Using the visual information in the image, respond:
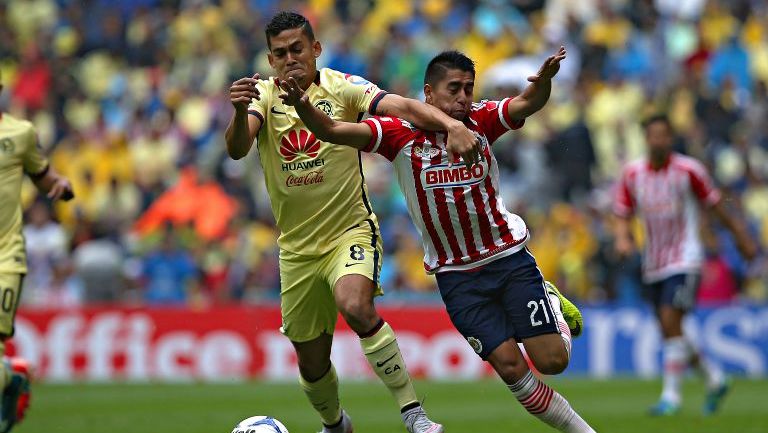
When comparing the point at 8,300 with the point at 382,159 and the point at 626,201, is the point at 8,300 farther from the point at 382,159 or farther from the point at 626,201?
the point at 382,159

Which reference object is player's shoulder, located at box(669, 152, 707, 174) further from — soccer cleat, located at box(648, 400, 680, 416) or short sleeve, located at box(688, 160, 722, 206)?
soccer cleat, located at box(648, 400, 680, 416)

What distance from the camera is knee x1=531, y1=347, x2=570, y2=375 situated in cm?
920

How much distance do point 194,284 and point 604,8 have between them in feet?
26.1

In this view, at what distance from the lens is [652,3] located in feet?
76.1

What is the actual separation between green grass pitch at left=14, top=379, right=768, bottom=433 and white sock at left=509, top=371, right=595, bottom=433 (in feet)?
9.60

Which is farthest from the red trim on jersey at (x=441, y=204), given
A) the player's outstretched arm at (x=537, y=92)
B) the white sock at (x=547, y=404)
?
the white sock at (x=547, y=404)

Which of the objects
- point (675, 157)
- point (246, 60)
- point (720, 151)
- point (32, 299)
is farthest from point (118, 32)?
point (675, 157)

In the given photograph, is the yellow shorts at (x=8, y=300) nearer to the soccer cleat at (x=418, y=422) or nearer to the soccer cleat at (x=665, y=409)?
the soccer cleat at (x=418, y=422)

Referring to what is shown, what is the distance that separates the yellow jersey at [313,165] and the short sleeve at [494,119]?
85 centimetres

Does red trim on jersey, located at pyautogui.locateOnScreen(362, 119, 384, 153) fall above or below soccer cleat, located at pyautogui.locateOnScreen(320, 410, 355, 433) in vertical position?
above

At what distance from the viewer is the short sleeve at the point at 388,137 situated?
930 centimetres

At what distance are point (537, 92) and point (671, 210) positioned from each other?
5622mm

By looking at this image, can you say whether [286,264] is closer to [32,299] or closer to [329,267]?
[329,267]

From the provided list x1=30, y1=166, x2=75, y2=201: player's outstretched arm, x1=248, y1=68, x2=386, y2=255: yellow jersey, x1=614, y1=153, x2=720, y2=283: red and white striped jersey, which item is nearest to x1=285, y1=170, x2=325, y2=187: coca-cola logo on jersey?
x1=248, y1=68, x2=386, y2=255: yellow jersey
